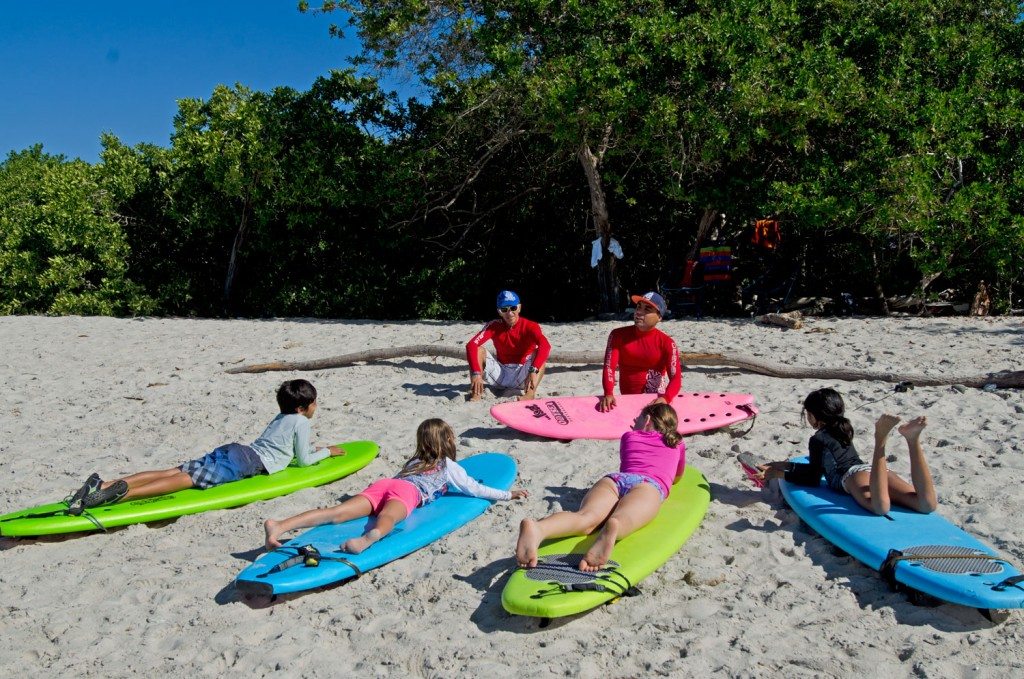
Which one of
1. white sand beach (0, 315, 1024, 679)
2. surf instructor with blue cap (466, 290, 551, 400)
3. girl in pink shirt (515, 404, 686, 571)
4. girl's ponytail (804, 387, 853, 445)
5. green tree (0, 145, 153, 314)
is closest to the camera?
white sand beach (0, 315, 1024, 679)

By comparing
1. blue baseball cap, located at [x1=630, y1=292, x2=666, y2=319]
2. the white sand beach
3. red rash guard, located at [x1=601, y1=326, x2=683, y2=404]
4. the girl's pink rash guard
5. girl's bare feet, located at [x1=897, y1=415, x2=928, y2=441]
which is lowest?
the white sand beach

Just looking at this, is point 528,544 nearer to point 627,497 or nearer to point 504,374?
point 627,497

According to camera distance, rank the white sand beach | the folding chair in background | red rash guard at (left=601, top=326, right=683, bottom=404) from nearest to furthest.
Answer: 1. the white sand beach
2. red rash guard at (left=601, top=326, right=683, bottom=404)
3. the folding chair in background

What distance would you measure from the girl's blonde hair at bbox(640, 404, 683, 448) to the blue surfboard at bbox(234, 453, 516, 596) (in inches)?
45.1

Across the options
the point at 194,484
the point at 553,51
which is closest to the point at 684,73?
the point at 553,51

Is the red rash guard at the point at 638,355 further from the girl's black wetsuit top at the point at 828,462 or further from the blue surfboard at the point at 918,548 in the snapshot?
the blue surfboard at the point at 918,548

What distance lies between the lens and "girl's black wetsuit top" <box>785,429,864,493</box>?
16.8 feet

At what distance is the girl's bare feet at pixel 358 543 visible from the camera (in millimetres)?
4641

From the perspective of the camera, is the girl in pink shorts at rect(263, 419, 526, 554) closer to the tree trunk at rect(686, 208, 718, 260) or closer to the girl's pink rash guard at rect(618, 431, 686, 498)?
the girl's pink rash guard at rect(618, 431, 686, 498)

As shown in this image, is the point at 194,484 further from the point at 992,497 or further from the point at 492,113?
the point at 492,113

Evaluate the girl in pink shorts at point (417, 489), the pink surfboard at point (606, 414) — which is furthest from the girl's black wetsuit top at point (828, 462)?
the girl in pink shorts at point (417, 489)

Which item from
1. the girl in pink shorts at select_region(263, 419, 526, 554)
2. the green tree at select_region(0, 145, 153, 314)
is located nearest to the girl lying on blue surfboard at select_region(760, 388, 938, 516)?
the girl in pink shorts at select_region(263, 419, 526, 554)

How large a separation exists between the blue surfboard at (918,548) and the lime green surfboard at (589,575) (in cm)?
67

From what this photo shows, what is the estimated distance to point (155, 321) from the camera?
14508 mm
